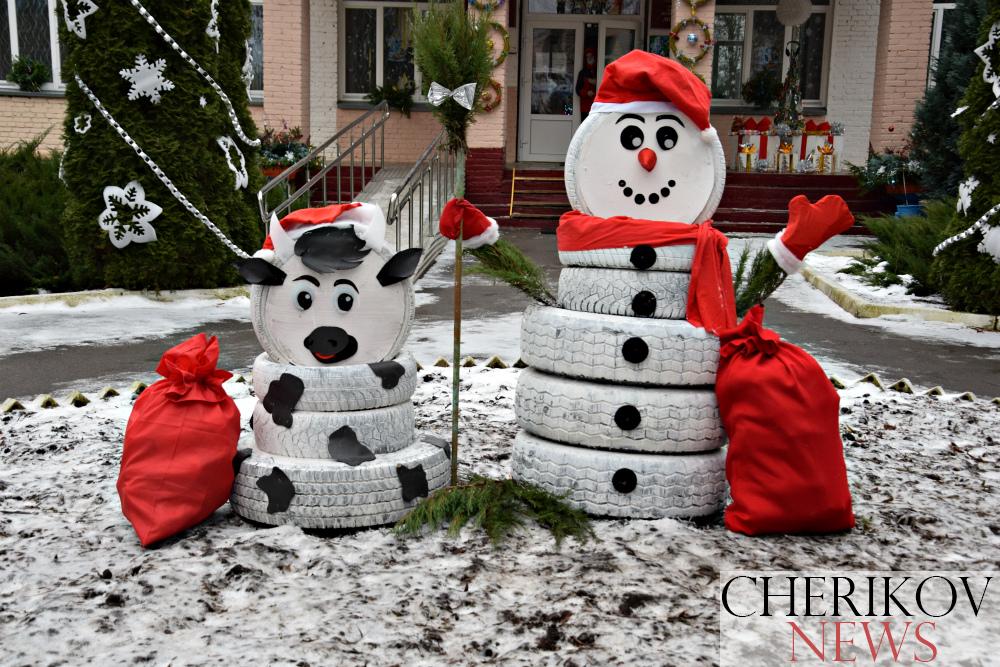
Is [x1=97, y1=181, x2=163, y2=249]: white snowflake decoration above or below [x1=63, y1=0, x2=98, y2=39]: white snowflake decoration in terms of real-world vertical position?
below

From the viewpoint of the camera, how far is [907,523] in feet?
10.5

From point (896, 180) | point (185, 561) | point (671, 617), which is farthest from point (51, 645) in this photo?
point (896, 180)

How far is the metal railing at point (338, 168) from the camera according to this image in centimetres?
941

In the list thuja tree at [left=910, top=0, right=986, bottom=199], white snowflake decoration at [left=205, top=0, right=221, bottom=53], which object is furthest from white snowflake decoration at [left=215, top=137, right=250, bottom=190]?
thuja tree at [left=910, top=0, right=986, bottom=199]

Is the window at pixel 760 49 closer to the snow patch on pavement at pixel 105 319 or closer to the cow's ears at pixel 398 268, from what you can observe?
the snow patch on pavement at pixel 105 319

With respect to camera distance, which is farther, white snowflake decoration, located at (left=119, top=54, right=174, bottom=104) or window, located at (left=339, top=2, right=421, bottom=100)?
window, located at (left=339, top=2, right=421, bottom=100)

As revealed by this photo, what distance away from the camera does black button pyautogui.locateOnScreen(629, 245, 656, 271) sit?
122 inches

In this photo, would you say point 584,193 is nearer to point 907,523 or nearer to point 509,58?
point 907,523

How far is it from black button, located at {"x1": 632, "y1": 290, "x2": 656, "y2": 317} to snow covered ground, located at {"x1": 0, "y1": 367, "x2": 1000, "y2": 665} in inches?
27.5

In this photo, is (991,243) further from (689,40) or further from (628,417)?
(689,40)

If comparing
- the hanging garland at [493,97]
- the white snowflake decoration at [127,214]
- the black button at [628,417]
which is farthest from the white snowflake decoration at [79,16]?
the hanging garland at [493,97]

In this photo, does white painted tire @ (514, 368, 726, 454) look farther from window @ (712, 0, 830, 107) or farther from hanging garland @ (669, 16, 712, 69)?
window @ (712, 0, 830, 107)

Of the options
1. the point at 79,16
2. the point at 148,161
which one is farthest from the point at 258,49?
the point at 148,161

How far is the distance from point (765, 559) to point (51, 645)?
198 centimetres
